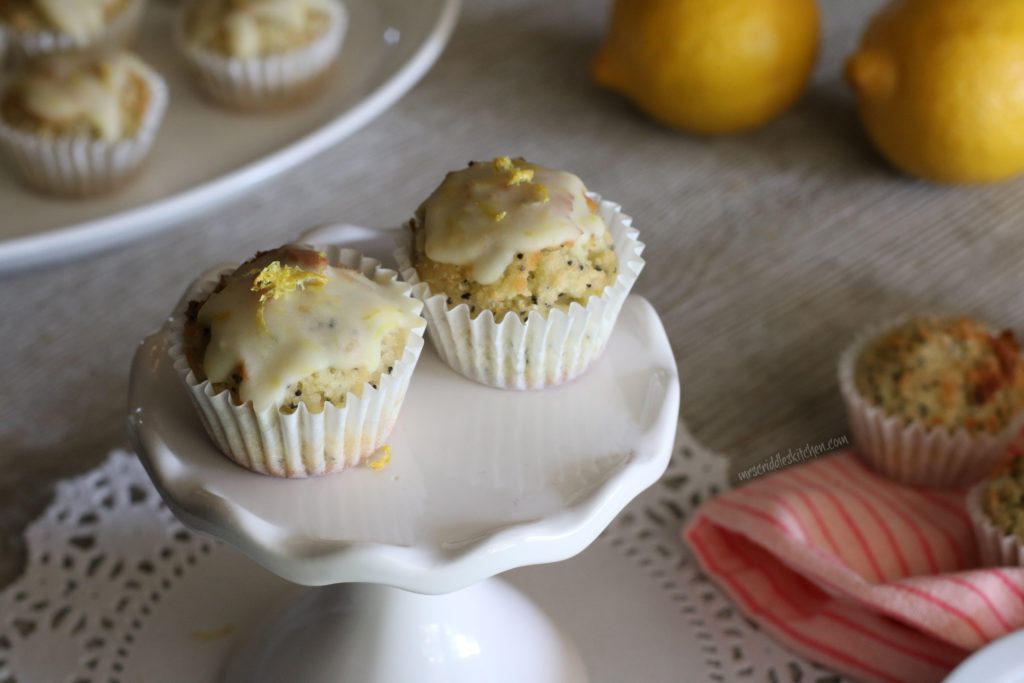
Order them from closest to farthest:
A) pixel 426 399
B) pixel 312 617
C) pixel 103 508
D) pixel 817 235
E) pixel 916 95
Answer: pixel 426 399
pixel 312 617
pixel 103 508
pixel 916 95
pixel 817 235

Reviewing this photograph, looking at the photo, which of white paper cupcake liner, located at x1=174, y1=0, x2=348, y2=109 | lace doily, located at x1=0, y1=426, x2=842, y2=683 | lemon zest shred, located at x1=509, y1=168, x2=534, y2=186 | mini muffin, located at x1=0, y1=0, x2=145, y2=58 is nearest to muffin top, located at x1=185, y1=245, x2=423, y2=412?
lemon zest shred, located at x1=509, y1=168, x2=534, y2=186

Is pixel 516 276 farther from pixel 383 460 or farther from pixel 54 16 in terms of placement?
pixel 54 16

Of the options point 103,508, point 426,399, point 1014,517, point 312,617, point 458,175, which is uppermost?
point 458,175

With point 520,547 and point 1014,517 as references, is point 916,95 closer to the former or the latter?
point 1014,517

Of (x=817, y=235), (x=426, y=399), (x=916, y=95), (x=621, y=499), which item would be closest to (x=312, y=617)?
(x=426, y=399)

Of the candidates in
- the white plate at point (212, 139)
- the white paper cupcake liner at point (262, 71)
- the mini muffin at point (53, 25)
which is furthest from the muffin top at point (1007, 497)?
the mini muffin at point (53, 25)

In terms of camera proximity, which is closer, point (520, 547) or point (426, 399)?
point (520, 547)

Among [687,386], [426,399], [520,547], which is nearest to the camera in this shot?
[520,547]
